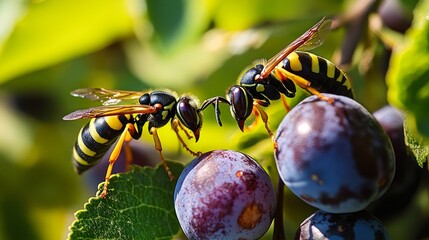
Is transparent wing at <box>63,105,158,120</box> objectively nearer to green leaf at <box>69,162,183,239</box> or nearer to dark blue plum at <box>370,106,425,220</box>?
green leaf at <box>69,162,183,239</box>

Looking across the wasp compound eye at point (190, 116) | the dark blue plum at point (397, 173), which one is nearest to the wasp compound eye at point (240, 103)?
the wasp compound eye at point (190, 116)

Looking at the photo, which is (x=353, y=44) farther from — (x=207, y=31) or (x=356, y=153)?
(x=207, y=31)

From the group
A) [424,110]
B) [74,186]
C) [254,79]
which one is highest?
[254,79]

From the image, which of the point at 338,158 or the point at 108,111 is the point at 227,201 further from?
the point at 108,111

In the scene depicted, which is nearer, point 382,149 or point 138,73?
point 382,149

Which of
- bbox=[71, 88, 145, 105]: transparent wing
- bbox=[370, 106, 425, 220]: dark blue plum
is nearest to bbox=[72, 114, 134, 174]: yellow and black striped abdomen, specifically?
bbox=[71, 88, 145, 105]: transparent wing

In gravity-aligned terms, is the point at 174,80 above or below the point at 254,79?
below

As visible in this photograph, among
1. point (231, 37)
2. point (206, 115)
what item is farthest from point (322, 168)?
point (231, 37)
